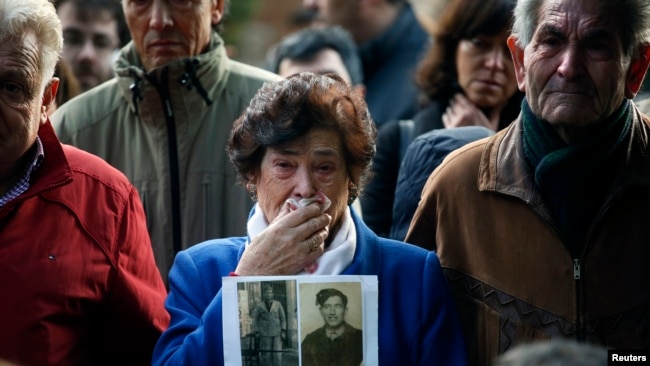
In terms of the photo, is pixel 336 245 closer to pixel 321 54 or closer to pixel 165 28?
pixel 165 28

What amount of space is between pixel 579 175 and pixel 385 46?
4.46 meters

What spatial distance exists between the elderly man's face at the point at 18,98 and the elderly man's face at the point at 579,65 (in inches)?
70.4

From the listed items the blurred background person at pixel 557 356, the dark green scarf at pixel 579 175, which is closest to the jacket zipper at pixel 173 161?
the dark green scarf at pixel 579 175

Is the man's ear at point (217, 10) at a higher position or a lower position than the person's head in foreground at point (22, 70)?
higher

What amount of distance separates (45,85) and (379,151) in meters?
2.08

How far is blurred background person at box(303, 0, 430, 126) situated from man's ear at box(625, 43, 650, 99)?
3407mm

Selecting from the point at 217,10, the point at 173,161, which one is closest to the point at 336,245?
the point at 173,161

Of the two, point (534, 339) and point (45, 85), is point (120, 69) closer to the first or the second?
point (45, 85)

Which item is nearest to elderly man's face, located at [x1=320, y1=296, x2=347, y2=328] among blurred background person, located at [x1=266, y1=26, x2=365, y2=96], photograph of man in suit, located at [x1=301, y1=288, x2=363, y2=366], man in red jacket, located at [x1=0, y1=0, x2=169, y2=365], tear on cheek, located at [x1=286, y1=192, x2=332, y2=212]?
photograph of man in suit, located at [x1=301, y1=288, x2=363, y2=366]

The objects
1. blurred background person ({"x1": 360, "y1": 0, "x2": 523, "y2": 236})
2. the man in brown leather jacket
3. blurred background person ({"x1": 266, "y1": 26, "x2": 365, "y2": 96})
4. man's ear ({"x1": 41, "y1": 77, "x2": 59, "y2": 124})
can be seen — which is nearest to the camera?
the man in brown leather jacket

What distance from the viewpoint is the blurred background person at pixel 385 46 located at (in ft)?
28.2

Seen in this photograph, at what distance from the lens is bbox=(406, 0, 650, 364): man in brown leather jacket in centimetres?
479

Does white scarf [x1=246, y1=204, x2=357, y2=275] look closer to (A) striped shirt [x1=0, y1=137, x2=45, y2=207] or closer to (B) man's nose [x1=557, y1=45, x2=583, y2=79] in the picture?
(A) striped shirt [x1=0, y1=137, x2=45, y2=207]

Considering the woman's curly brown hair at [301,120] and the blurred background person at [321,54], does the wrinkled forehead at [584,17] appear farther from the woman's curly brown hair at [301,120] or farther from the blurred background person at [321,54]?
the blurred background person at [321,54]
